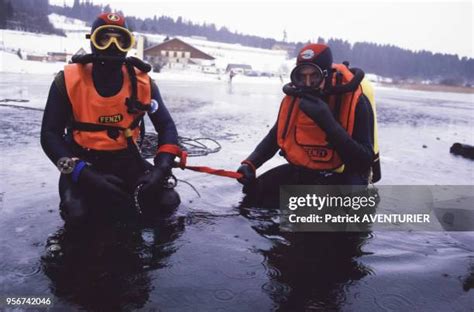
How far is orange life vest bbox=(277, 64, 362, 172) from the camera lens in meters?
3.55

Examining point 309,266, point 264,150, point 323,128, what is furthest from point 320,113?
point 309,266

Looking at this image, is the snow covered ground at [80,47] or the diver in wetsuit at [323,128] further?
the snow covered ground at [80,47]

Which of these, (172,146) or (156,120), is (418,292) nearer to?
(172,146)

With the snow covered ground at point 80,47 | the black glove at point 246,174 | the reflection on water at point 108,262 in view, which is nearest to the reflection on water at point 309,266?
the black glove at point 246,174

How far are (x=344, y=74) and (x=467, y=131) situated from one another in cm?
1110

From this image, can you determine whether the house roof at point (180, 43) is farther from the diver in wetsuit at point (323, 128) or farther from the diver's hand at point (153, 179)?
the diver's hand at point (153, 179)

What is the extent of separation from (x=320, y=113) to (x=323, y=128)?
136 millimetres

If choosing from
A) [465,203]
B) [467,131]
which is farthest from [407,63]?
[465,203]

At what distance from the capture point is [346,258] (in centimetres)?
309

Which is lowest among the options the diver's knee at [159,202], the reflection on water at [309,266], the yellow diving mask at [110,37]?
the reflection on water at [309,266]

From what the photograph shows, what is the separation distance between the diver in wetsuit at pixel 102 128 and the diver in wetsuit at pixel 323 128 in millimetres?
1077

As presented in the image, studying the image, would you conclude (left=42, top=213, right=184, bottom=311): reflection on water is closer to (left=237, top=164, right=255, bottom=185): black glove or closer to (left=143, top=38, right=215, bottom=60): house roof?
(left=237, top=164, right=255, bottom=185): black glove

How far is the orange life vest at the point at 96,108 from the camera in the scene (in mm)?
3295

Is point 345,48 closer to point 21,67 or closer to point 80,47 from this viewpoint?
point 80,47
